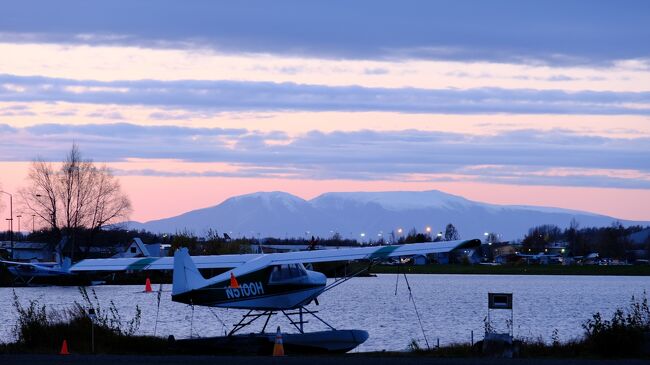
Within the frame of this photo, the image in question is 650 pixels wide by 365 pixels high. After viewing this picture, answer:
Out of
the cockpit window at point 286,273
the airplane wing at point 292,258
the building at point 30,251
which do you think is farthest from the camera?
the building at point 30,251

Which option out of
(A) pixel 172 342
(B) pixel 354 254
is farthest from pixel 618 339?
Result: (A) pixel 172 342

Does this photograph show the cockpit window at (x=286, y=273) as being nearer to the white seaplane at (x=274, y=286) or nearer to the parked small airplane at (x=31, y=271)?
the white seaplane at (x=274, y=286)

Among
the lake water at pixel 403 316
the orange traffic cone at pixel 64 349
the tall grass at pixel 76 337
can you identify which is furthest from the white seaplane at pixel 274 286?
the orange traffic cone at pixel 64 349

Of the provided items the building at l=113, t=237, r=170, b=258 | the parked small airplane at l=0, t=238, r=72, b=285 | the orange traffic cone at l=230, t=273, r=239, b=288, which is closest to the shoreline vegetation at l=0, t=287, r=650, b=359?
the orange traffic cone at l=230, t=273, r=239, b=288

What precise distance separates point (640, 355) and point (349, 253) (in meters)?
10.4

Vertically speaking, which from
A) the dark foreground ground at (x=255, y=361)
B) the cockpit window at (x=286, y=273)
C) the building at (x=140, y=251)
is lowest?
the dark foreground ground at (x=255, y=361)

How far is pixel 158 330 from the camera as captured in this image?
152 feet

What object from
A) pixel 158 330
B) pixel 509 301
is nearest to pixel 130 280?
pixel 158 330

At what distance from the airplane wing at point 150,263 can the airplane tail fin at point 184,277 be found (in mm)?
1487

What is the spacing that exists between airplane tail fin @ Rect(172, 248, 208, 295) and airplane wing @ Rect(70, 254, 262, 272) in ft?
4.88

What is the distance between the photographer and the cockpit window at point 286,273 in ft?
113

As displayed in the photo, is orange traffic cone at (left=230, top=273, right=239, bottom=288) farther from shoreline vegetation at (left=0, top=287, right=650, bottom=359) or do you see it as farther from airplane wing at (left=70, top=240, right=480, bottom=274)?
shoreline vegetation at (left=0, top=287, right=650, bottom=359)

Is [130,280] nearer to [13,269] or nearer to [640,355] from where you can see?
[13,269]

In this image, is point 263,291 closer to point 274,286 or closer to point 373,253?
point 274,286
